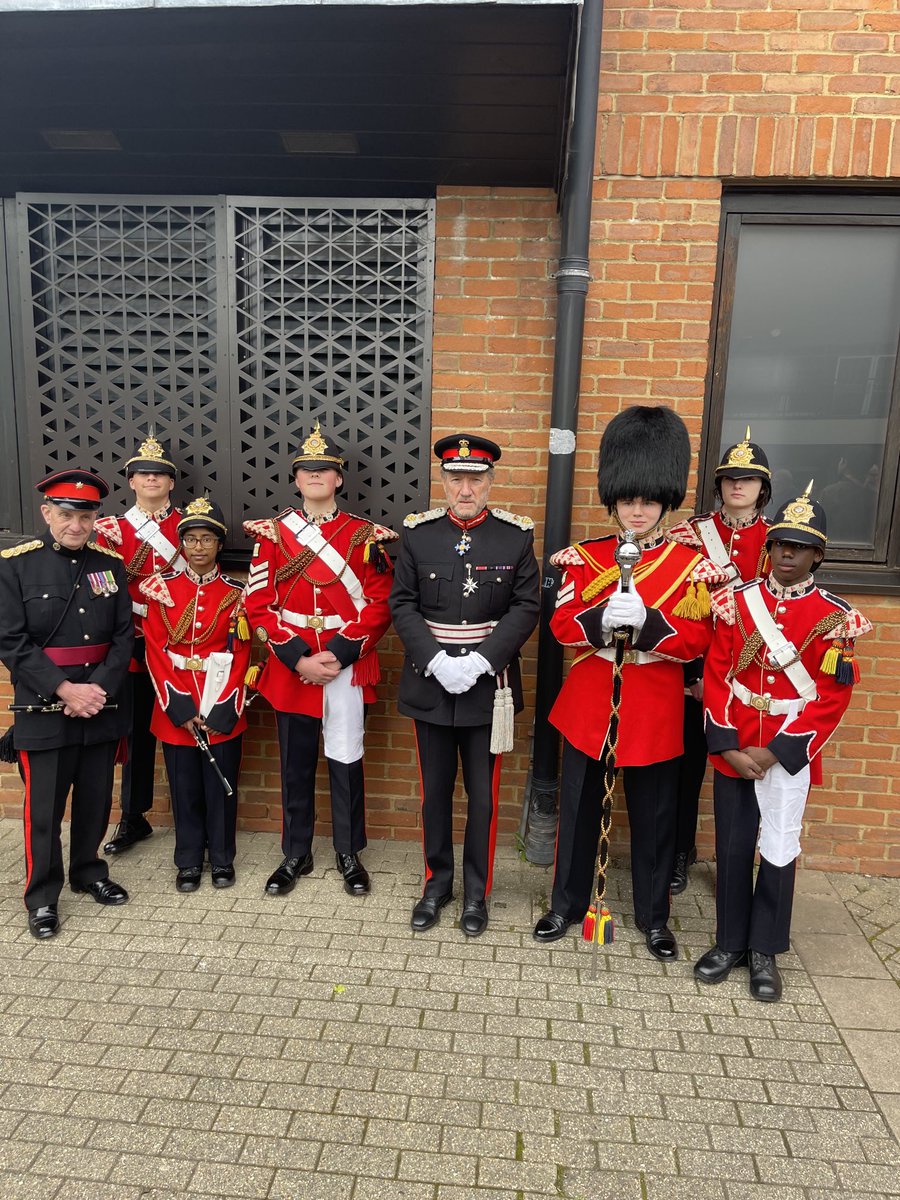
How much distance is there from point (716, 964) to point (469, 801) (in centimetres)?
119

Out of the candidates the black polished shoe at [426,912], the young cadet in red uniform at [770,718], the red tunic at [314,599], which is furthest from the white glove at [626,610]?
the black polished shoe at [426,912]

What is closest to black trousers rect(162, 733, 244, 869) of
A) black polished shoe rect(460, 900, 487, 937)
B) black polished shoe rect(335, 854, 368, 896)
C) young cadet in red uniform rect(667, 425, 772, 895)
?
black polished shoe rect(335, 854, 368, 896)

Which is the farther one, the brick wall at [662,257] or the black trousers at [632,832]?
the brick wall at [662,257]

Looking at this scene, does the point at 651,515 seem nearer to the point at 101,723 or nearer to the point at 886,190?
the point at 886,190

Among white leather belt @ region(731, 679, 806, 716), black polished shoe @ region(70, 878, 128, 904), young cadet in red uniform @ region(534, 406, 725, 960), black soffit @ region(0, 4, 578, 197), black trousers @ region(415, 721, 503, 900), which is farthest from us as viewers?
black polished shoe @ region(70, 878, 128, 904)

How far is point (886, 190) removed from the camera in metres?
3.78

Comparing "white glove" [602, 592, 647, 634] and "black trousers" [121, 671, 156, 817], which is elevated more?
"white glove" [602, 592, 647, 634]

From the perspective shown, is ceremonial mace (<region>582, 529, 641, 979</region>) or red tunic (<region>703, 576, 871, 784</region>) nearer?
red tunic (<region>703, 576, 871, 784</region>)

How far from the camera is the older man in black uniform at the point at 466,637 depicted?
337cm

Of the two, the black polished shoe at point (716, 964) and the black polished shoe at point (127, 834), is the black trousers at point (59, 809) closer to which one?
the black polished shoe at point (127, 834)

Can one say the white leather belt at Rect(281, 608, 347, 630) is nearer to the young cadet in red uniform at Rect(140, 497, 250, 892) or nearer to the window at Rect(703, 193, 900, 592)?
the young cadet in red uniform at Rect(140, 497, 250, 892)

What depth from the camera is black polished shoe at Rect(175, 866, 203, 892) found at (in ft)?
12.3

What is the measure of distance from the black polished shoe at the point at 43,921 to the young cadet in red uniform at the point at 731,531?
2.71 meters

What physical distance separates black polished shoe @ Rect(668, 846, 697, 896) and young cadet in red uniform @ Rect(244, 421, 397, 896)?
4.89ft
